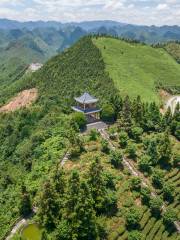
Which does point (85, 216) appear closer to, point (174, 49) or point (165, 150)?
point (165, 150)

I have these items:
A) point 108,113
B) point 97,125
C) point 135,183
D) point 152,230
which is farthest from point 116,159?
point 108,113

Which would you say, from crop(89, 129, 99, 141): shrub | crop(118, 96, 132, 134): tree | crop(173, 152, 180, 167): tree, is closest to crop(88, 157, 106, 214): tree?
crop(89, 129, 99, 141): shrub

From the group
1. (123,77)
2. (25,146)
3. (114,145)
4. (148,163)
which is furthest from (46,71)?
(148,163)

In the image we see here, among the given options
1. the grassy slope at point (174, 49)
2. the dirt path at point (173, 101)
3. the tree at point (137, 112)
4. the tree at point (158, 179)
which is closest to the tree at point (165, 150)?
the tree at point (158, 179)

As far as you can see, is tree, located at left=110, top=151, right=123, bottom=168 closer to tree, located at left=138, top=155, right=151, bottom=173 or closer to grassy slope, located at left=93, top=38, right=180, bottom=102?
Result: tree, located at left=138, top=155, right=151, bottom=173

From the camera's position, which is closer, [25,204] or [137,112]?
[25,204]

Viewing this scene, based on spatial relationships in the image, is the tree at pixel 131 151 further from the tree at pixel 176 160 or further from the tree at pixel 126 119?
the tree at pixel 176 160
